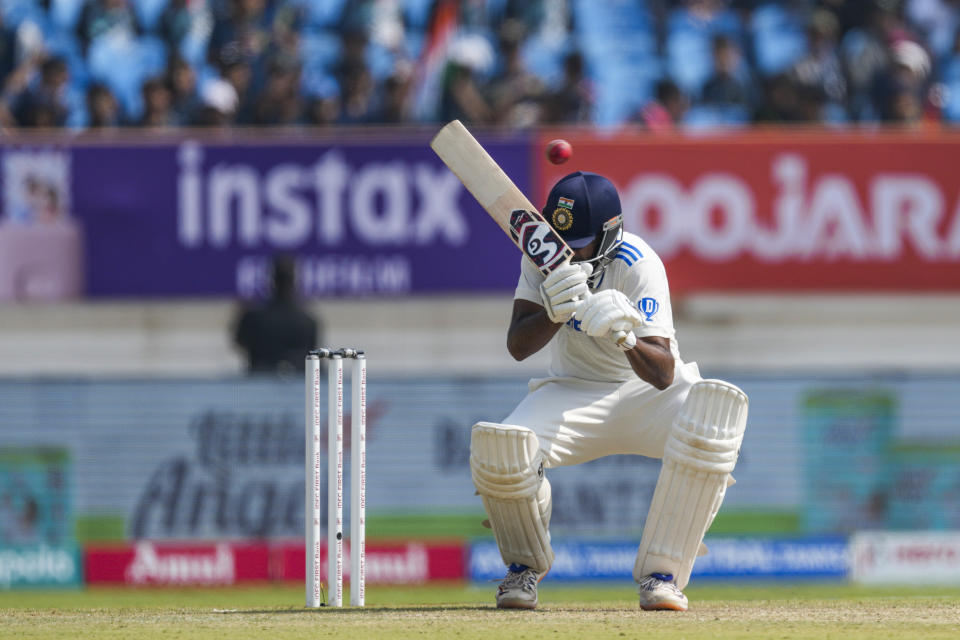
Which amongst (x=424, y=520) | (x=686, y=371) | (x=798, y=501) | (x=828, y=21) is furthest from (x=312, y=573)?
(x=828, y=21)

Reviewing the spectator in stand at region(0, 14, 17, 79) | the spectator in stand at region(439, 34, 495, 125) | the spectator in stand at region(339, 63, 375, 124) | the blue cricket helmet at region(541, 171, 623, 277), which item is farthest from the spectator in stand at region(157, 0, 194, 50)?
the blue cricket helmet at region(541, 171, 623, 277)

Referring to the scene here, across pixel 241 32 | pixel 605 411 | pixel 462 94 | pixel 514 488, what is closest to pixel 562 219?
pixel 605 411

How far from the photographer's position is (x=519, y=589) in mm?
5637

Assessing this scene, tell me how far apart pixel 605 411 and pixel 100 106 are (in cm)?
689

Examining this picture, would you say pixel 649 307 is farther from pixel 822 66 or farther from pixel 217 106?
pixel 822 66

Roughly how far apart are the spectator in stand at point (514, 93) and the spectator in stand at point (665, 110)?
2.54 ft

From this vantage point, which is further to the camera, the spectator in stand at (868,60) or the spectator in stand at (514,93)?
the spectator in stand at (868,60)

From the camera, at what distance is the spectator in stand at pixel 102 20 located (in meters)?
12.4

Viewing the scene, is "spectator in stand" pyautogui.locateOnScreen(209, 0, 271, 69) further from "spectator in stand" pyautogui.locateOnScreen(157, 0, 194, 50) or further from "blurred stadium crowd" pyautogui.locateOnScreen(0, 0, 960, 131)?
"spectator in stand" pyautogui.locateOnScreen(157, 0, 194, 50)

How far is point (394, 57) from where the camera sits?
41.0 ft

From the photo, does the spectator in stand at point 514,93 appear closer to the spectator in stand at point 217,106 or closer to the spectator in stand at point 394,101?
the spectator in stand at point 394,101

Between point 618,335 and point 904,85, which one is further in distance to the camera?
point 904,85

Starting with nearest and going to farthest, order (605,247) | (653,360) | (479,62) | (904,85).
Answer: (653,360)
(605,247)
(904,85)
(479,62)

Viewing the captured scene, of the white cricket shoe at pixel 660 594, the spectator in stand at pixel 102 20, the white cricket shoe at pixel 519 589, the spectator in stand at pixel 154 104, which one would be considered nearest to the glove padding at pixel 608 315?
the white cricket shoe at pixel 660 594
